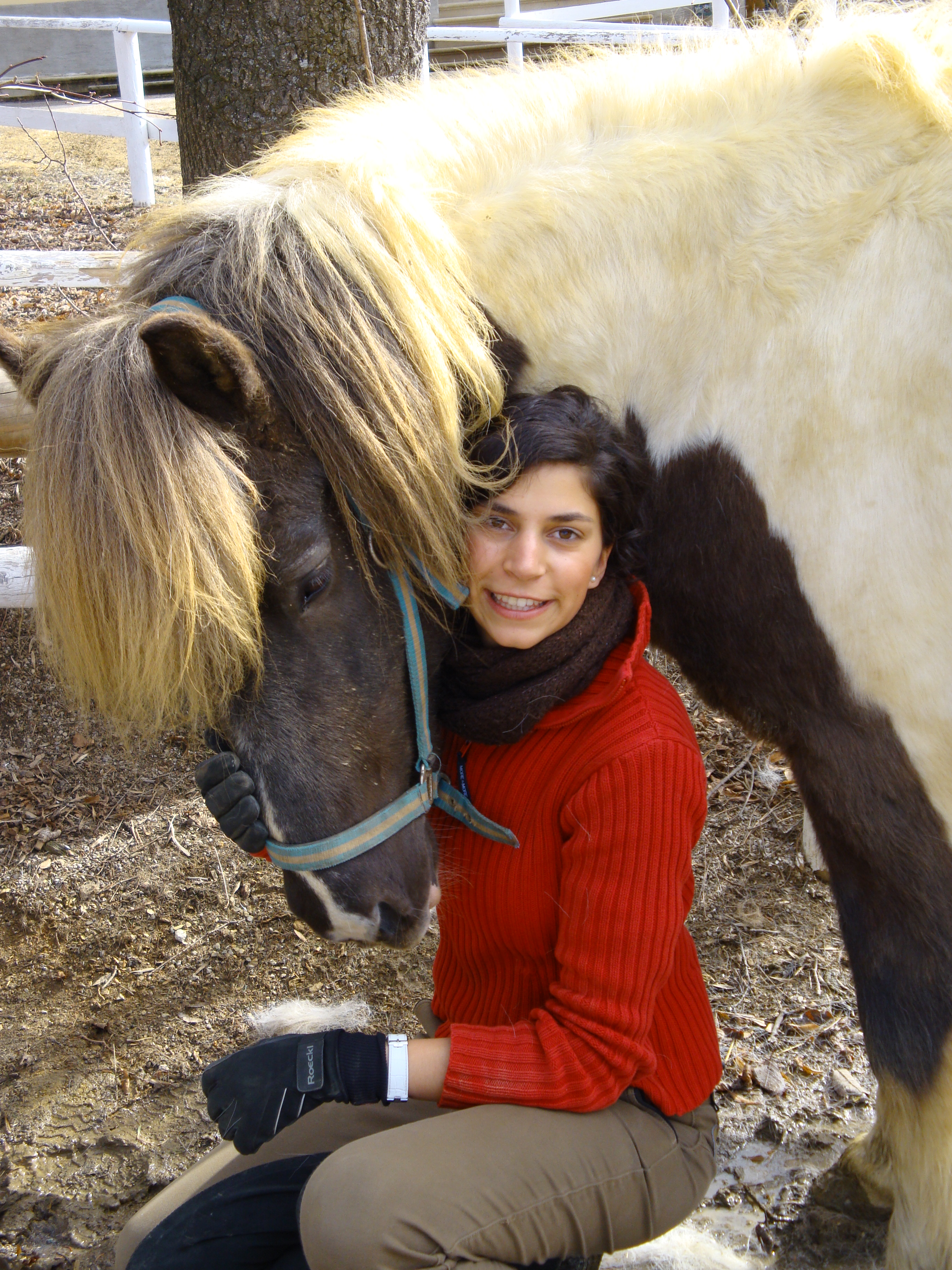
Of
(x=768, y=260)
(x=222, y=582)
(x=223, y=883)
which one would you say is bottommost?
(x=223, y=883)

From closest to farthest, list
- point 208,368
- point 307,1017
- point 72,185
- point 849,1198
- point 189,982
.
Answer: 1. point 208,368
2. point 849,1198
3. point 307,1017
4. point 189,982
5. point 72,185

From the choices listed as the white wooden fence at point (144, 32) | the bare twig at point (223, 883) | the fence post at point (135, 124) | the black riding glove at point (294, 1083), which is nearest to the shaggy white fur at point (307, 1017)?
the bare twig at point (223, 883)

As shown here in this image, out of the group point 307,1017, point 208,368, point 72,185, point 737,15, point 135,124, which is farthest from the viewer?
point 135,124

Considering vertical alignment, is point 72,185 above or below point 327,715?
above

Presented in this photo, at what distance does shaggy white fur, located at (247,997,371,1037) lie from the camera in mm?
2643

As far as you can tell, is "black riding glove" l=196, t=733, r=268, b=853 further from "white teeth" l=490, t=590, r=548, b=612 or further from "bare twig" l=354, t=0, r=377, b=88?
"bare twig" l=354, t=0, r=377, b=88

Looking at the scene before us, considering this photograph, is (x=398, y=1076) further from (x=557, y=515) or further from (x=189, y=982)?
(x=189, y=982)

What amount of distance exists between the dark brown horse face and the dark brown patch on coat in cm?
46

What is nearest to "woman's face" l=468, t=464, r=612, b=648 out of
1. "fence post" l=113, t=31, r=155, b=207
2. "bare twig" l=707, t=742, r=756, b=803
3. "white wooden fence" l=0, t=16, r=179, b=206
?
"bare twig" l=707, t=742, r=756, b=803

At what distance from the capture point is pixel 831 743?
1438 millimetres

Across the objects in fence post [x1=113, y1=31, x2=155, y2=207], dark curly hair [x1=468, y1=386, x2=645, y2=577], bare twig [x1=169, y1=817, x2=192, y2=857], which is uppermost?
fence post [x1=113, y1=31, x2=155, y2=207]

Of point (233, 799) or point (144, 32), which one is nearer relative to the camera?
point (233, 799)

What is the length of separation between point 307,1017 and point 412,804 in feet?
4.68

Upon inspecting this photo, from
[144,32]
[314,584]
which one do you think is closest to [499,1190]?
[314,584]
